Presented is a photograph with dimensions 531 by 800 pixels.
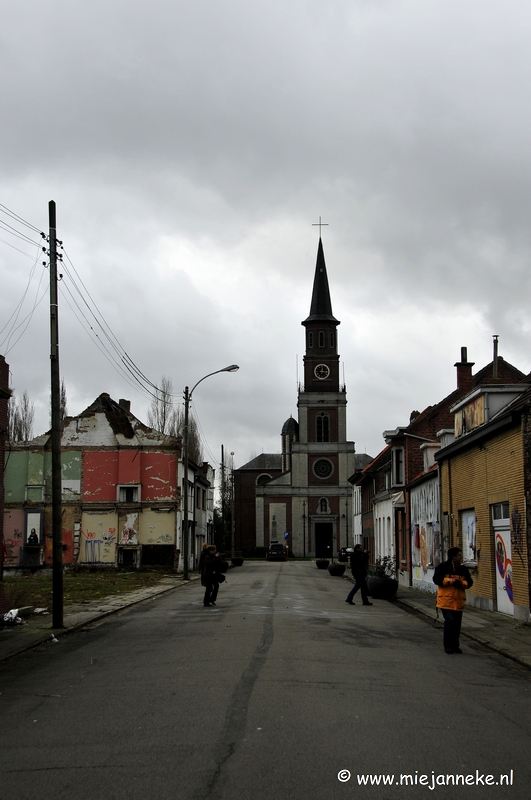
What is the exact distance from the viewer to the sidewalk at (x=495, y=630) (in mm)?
12164

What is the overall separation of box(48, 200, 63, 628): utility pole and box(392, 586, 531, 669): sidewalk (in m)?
7.97

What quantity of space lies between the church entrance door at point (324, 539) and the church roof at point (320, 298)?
2318 centimetres

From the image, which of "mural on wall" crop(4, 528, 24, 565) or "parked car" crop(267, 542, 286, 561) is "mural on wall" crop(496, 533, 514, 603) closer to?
"mural on wall" crop(4, 528, 24, 565)

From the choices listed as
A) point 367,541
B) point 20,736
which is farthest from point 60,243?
point 367,541

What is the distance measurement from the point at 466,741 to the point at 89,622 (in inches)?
Result: 475

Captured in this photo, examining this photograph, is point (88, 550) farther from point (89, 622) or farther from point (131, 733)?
point (131, 733)

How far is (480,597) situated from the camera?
19484mm

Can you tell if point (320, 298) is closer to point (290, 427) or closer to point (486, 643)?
point (290, 427)

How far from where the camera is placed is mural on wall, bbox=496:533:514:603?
16906 millimetres

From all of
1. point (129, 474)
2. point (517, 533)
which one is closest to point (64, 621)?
point (517, 533)

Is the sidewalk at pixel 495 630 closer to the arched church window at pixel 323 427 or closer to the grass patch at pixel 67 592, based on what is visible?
the grass patch at pixel 67 592

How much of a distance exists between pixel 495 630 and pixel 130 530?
31.9 meters

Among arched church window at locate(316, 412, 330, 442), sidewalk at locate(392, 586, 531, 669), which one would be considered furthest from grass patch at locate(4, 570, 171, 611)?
arched church window at locate(316, 412, 330, 442)

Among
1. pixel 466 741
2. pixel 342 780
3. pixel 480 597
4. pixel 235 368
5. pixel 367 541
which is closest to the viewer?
pixel 342 780
